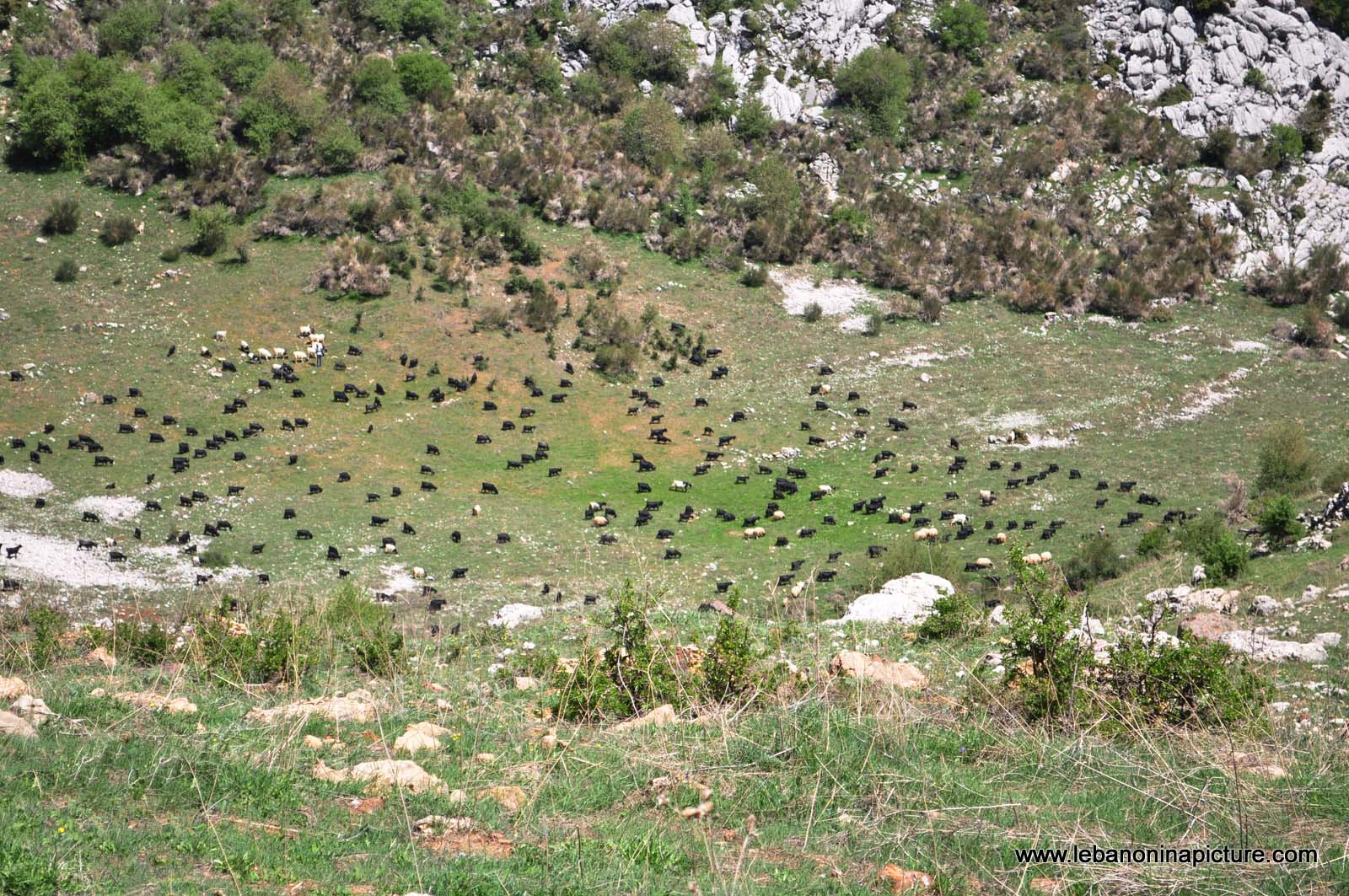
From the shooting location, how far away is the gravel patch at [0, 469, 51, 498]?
25641 millimetres

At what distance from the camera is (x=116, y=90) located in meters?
45.9

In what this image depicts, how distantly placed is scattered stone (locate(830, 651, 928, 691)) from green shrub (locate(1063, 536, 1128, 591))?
1259 cm

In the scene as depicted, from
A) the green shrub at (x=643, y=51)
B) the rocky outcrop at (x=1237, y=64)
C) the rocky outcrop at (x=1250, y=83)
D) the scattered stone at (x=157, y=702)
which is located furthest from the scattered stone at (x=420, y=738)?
the rocky outcrop at (x=1237, y=64)

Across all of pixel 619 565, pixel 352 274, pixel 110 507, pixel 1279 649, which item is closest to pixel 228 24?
pixel 352 274

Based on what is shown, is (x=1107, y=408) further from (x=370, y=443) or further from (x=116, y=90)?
(x=116, y=90)

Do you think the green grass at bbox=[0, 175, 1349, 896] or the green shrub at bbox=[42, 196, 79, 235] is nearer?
the green grass at bbox=[0, 175, 1349, 896]

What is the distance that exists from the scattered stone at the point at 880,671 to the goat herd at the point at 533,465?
30.2ft

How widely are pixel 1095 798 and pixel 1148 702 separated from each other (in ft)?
8.60

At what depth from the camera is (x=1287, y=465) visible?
27.9m

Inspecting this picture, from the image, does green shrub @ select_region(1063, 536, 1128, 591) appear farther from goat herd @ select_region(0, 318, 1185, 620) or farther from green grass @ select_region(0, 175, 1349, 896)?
green grass @ select_region(0, 175, 1349, 896)

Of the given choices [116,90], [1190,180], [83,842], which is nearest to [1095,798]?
[83,842]

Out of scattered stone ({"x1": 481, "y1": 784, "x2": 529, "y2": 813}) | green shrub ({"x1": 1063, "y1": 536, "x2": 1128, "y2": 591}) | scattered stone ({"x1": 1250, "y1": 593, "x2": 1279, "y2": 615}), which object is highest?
scattered stone ({"x1": 481, "y1": 784, "x2": 529, "y2": 813})

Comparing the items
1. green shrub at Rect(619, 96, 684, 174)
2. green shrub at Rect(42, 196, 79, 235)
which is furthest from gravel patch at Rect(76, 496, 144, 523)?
green shrub at Rect(619, 96, 684, 174)

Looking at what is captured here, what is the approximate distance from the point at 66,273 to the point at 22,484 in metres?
14.6
